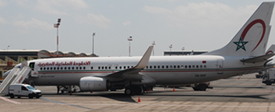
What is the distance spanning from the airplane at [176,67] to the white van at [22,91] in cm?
456

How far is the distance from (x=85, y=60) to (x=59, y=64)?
3.06 m

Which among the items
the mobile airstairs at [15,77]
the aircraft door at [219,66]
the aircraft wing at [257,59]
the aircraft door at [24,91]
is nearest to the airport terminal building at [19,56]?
the mobile airstairs at [15,77]

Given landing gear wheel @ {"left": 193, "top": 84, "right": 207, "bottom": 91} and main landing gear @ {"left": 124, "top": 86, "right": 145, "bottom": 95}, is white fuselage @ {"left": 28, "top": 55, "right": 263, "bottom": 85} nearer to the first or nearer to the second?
main landing gear @ {"left": 124, "top": 86, "right": 145, "bottom": 95}

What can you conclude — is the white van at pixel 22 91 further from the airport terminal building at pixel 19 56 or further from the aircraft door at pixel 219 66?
the airport terminal building at pixel 19 56

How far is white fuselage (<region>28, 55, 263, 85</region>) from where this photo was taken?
3556cm

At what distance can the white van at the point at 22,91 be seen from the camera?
109ft

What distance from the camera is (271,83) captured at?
62.4 metres

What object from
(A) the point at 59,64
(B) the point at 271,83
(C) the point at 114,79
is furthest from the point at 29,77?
(B) the point at 271,83

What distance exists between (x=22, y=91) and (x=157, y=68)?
45.9 ft

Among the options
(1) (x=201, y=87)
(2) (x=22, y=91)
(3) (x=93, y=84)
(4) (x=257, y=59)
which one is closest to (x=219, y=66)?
(4) (x=257, y=59)

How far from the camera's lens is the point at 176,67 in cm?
3656

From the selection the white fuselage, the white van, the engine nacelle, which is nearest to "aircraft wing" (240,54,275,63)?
the white fuselage

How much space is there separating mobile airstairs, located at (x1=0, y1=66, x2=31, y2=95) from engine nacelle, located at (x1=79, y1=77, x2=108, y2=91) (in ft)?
25.4

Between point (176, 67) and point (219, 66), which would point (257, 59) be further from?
point (176, 67)
